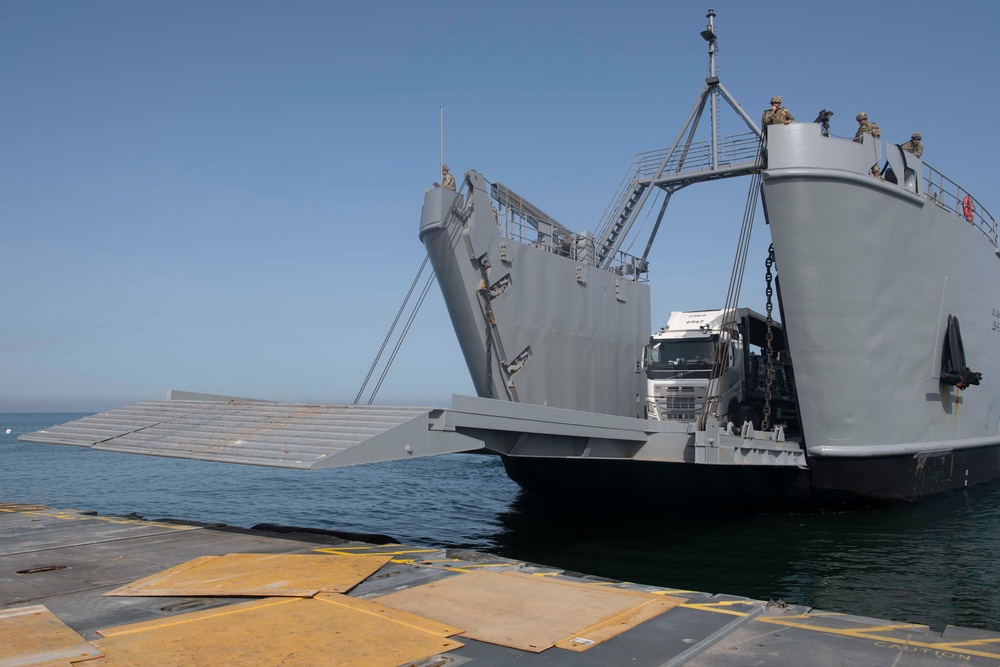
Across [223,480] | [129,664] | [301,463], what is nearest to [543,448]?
[301,463]

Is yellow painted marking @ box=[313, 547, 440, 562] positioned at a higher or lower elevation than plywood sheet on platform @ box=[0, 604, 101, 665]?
lower

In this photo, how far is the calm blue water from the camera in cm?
1130

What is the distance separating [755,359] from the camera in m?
20.7

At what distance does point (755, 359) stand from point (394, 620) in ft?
54.7

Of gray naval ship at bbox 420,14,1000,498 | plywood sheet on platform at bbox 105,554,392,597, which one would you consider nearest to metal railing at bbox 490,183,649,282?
gray naval ship at bbox 420,14,1000,498

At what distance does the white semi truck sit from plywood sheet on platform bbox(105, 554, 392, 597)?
1119 centimetres

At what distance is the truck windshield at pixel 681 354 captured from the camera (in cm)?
1877

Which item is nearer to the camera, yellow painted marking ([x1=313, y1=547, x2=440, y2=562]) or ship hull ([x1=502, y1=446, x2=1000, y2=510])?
yellow painted marking ([x1=313, y1=547, x2=440, y2=562])

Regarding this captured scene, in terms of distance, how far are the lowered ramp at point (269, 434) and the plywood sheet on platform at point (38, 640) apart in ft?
10.0

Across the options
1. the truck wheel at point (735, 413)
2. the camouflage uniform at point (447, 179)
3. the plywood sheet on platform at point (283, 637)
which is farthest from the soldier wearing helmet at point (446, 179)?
the plywood sheet on platform at point (283, 637)

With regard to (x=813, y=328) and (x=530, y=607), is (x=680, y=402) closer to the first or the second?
(x=813, y=328)

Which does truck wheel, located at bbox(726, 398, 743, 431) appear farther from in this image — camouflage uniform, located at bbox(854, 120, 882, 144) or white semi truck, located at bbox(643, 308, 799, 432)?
camouflage uniform, located at bbox(854, 120, 882, 144)

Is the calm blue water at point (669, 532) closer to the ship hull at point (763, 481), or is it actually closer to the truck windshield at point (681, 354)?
the ship hull at point (763, 481)

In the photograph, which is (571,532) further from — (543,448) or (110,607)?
(110,607)
